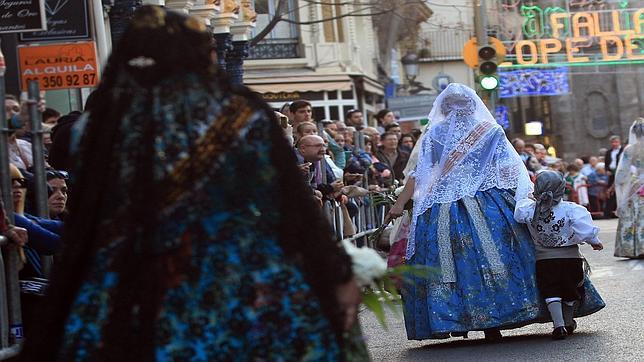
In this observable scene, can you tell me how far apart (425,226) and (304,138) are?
7.25ft

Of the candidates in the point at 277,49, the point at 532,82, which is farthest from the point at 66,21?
the point at 532,82

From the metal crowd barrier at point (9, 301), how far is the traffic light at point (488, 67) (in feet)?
52.5

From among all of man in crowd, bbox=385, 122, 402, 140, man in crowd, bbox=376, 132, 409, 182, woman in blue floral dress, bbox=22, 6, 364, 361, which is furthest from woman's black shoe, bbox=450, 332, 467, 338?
man in crowd, bbox=385, 122, 402, 140

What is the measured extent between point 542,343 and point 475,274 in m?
0.65

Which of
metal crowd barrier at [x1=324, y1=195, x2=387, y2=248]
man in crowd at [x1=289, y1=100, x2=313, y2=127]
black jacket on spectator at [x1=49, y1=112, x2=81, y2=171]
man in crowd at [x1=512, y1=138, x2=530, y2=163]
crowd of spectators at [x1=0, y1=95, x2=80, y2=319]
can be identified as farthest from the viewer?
man in crowd at [x1=512, y1=138, x2=530, y2=163]

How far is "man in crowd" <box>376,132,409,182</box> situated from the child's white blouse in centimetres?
844

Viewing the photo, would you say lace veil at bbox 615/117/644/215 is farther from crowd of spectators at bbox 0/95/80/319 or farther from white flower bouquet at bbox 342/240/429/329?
white flower bouquet at bbox 342/240/429/329

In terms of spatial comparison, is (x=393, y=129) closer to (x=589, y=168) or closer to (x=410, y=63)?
(x=589, y=168)

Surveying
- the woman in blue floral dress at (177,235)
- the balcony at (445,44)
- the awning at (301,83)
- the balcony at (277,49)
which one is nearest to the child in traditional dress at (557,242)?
the woman in blue floral dress at (177,235)

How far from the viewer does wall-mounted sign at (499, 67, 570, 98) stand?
4762 centimetres

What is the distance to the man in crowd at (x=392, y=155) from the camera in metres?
19.2

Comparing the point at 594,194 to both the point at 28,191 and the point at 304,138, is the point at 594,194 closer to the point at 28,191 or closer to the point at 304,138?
the point at 304,138

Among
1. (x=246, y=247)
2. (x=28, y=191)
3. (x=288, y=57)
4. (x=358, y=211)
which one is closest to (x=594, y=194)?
(x=288, y=57)

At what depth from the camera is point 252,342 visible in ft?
15.8
